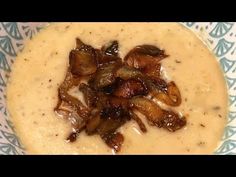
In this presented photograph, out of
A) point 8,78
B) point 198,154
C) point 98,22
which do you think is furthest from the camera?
point 98,22

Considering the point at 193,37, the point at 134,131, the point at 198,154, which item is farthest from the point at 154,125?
the point at 193,37

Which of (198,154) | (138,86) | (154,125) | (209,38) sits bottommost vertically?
(198,154)

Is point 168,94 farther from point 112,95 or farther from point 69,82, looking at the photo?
point 69,82

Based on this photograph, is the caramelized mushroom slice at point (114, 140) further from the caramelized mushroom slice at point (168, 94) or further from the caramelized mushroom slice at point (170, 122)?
the caramelized mushroom slice at point (168, 94)

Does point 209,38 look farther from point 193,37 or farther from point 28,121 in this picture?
point 28,121

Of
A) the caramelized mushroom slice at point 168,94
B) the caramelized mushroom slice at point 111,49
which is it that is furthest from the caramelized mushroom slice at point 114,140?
the caramelized mushroom slice at point 111,49

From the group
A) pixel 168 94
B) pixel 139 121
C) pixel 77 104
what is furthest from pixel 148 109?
pixel 77 104

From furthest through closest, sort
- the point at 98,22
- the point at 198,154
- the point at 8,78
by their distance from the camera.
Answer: the point at 98,22, the point at 8,78, the point at 198,154
